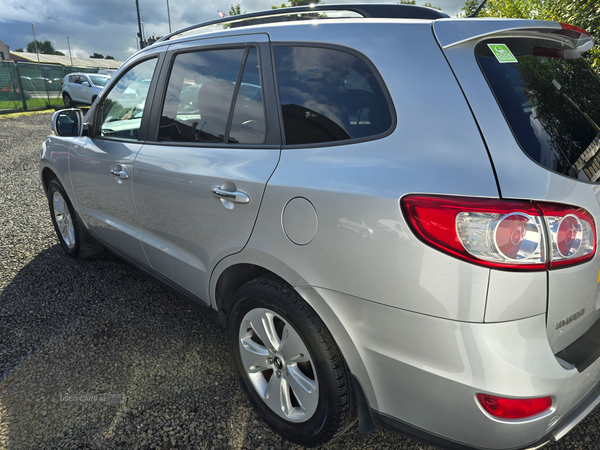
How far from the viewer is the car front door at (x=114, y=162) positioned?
2.71 meters

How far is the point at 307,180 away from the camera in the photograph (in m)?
1.60

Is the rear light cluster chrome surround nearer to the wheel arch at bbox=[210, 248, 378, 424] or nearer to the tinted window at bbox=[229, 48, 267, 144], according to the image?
the wheel arch at bbox=[210, 248, 378, 424]

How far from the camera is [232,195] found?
6.16 feet

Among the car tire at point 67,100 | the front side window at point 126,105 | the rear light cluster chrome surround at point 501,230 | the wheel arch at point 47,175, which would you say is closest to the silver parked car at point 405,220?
the rear light cluster chrome surround at point 501,230

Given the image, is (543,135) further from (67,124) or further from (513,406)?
(67,124)

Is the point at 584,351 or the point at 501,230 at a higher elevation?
the point at 501,230

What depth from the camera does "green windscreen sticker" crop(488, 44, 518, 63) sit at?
1.46 metres

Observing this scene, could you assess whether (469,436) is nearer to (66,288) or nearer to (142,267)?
(142,267)

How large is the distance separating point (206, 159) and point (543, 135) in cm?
143

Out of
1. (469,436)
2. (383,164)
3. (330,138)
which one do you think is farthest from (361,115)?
(469,436)

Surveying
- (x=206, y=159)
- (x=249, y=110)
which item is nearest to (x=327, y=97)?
(x=249, y=110)

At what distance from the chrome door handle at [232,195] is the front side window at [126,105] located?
107 centimetres

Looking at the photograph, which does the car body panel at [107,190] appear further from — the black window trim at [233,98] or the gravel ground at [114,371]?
the gravel ground at [114,371]

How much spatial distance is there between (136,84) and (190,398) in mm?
2018
